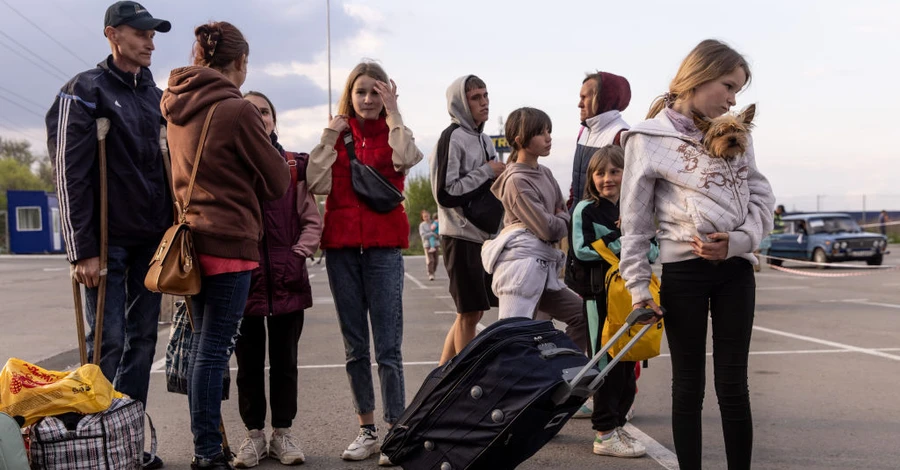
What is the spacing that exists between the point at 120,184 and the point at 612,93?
2.97 meters

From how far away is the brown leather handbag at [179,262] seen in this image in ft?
11.9

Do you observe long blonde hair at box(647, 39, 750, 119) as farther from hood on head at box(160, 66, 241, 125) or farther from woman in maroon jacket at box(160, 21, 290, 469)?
hood on head at box(160, 66, 241, 125)

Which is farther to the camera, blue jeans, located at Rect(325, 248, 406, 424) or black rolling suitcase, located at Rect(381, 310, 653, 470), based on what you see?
blue jeans, located at Rect(325, 248, 406, 424)

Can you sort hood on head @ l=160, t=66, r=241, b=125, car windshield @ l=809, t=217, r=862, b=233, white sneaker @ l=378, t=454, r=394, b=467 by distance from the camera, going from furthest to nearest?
car windshield @ l=809, t=217, r=862, b=233, white sneaker @ l=378, t=454, r=394, b=467, hood on head @ l=160, t=66, r=241, b=125

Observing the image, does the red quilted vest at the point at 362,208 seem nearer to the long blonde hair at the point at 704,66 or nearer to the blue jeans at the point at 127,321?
the blue jeans at the point at 127,321

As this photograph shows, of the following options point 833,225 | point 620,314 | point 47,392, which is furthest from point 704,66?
point 833,225

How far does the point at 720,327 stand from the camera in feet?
11.2

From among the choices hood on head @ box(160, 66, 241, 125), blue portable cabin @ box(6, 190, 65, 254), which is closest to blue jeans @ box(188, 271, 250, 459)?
hood on head @ box(160, 66, 241, 125)

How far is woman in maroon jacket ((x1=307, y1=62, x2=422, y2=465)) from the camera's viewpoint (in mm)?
4512

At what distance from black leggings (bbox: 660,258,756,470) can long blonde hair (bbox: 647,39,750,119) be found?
720mm

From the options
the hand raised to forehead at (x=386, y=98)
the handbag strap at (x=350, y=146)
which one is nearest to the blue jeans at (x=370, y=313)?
the handbag strap at (x=350, y=146)

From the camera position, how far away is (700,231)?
3.32 m

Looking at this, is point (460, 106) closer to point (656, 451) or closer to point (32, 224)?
point (656, 451)

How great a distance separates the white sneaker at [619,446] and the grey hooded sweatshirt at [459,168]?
1.37 m
